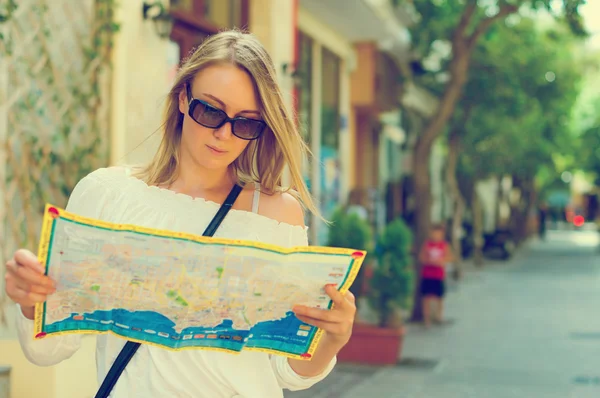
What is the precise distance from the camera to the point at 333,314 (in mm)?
2086

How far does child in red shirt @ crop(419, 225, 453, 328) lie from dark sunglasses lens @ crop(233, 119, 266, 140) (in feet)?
35.7

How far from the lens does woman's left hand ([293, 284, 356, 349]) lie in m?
2.06

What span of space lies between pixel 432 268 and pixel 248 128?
1099 cm

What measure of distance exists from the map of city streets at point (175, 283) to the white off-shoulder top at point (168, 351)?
0.09m

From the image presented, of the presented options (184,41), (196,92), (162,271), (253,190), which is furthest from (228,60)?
(184,41)

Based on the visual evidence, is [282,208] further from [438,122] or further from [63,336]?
[438,122]

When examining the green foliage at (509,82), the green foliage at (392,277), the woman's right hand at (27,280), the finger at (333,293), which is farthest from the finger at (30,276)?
the green foliage at (509,82)

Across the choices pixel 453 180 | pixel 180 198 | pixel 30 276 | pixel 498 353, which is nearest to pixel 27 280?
pixel 30 276

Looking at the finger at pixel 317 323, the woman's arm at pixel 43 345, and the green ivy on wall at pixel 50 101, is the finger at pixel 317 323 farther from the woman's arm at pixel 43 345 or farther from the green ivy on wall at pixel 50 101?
the green ivy on wall at pixel 50 101

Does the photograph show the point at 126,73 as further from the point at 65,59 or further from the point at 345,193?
the point at 345,193

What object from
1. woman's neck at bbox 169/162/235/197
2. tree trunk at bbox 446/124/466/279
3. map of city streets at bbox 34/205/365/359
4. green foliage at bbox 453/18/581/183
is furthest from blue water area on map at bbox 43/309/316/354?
tree trunk at bbox 446/124/466/279

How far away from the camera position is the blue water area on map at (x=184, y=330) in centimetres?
208

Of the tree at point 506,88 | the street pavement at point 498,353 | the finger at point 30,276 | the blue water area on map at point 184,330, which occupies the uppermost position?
the tree at point 506,88

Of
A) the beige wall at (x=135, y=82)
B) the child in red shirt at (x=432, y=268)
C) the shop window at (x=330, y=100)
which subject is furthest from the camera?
the shop window at (x=330, y=100)
